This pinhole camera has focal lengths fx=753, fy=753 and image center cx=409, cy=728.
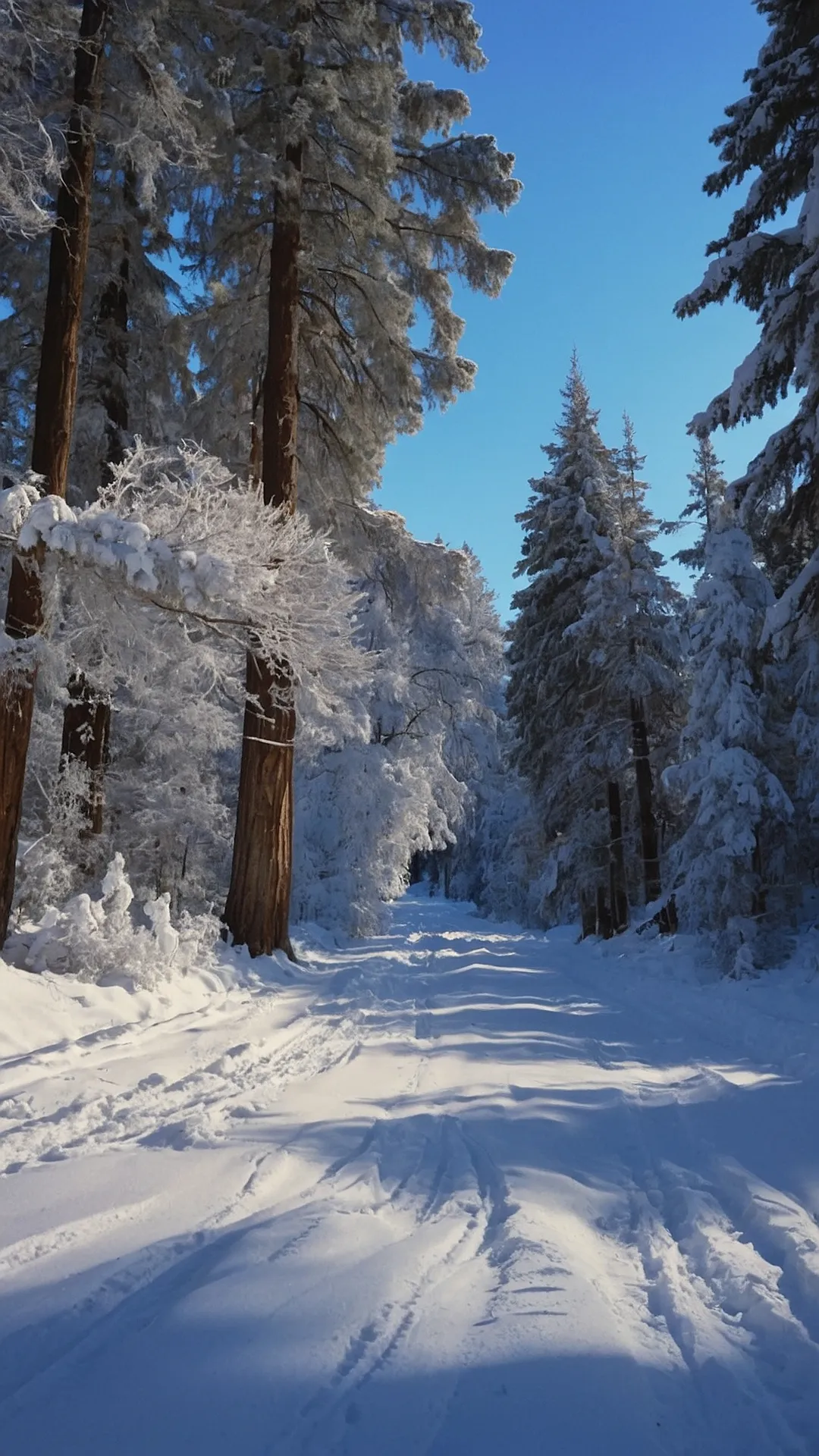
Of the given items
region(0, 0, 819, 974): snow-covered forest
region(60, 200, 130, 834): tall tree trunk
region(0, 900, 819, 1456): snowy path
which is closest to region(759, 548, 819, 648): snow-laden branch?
region(0, 0, 819, 974): snow-covered forest

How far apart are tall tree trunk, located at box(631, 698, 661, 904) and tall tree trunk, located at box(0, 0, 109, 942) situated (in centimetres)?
1368

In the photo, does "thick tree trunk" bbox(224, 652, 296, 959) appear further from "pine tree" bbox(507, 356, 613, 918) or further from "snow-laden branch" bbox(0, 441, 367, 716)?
"pine tree" bbox(507, 356, 613, 918)

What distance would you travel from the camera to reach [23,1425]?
6.42ft

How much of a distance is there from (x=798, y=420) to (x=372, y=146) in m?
6.49

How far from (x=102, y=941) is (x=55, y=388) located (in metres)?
5.15

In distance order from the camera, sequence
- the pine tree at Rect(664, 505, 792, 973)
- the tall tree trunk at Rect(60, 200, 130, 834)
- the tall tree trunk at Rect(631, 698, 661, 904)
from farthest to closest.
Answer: the tall tree trunk at Rect(631, 698, 661, 904) → the pine tree at Rect(664, 505, 792, 973) → the tall tree trunk at Rect(60, 200, 130, 834)

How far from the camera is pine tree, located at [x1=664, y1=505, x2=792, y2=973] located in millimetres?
11461

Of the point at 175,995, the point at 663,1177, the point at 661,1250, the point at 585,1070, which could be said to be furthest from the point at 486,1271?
the point at 175,995

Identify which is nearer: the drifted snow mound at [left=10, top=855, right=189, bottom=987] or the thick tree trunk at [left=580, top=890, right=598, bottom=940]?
the drifted snow mound at [left=10, top=855, right=189, bottom=987]

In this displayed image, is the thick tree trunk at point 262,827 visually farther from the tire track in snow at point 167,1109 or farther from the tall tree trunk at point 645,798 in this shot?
the tall tree trunk at point 645,798

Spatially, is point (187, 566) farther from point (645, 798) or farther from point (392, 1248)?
point (645, 798)

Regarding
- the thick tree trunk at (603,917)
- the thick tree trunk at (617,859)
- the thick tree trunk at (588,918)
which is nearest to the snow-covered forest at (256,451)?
the thick tree trunk at (617,859)

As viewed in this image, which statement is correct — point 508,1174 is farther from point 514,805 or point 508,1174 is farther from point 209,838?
point 514,805

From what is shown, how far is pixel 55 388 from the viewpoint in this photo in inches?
281
